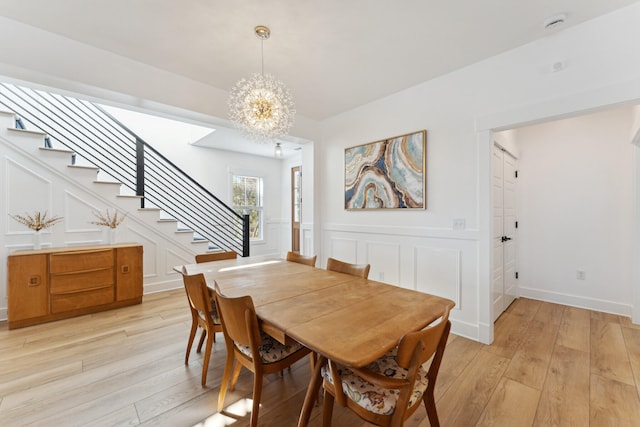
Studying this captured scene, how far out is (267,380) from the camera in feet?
6.24

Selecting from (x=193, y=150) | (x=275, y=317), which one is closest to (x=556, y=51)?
(x=275, y=317)

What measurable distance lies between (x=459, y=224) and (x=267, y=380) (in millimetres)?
2322

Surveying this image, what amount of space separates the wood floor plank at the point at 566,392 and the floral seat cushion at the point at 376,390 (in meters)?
0.99

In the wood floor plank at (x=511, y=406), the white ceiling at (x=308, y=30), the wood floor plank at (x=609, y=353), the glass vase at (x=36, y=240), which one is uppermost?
the white ceiling at (x=308, y=30)

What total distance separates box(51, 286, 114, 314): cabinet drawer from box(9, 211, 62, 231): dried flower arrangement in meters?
0.85

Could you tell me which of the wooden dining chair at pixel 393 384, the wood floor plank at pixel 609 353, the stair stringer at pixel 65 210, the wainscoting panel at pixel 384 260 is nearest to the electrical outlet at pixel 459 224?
the wainscoting panel at pixel 384 260

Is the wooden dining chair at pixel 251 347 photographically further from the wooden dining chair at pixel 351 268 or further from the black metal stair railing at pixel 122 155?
the black metal stair railing at pixel 122 155

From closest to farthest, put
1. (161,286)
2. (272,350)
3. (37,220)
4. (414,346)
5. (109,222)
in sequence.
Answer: (414,346)
(272,350)
(37,220)
(109,222)
(161,286)

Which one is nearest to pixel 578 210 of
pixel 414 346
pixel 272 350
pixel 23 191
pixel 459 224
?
pixel 459 224

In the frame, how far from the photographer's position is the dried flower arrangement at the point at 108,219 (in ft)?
11.3

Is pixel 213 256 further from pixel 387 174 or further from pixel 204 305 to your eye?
pixel 387 174

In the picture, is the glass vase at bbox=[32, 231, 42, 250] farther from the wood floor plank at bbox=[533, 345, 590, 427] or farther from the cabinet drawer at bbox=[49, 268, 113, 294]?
the wood floor plank at bbox=[533, 345, 590, 427]

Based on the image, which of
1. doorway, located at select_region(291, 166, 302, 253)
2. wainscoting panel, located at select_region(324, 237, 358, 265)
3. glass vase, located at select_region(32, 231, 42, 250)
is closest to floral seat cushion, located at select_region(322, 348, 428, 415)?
wainscoting panel, located at select_region(324, 237, 358, 265)

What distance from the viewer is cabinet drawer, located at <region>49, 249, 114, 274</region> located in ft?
9.27
